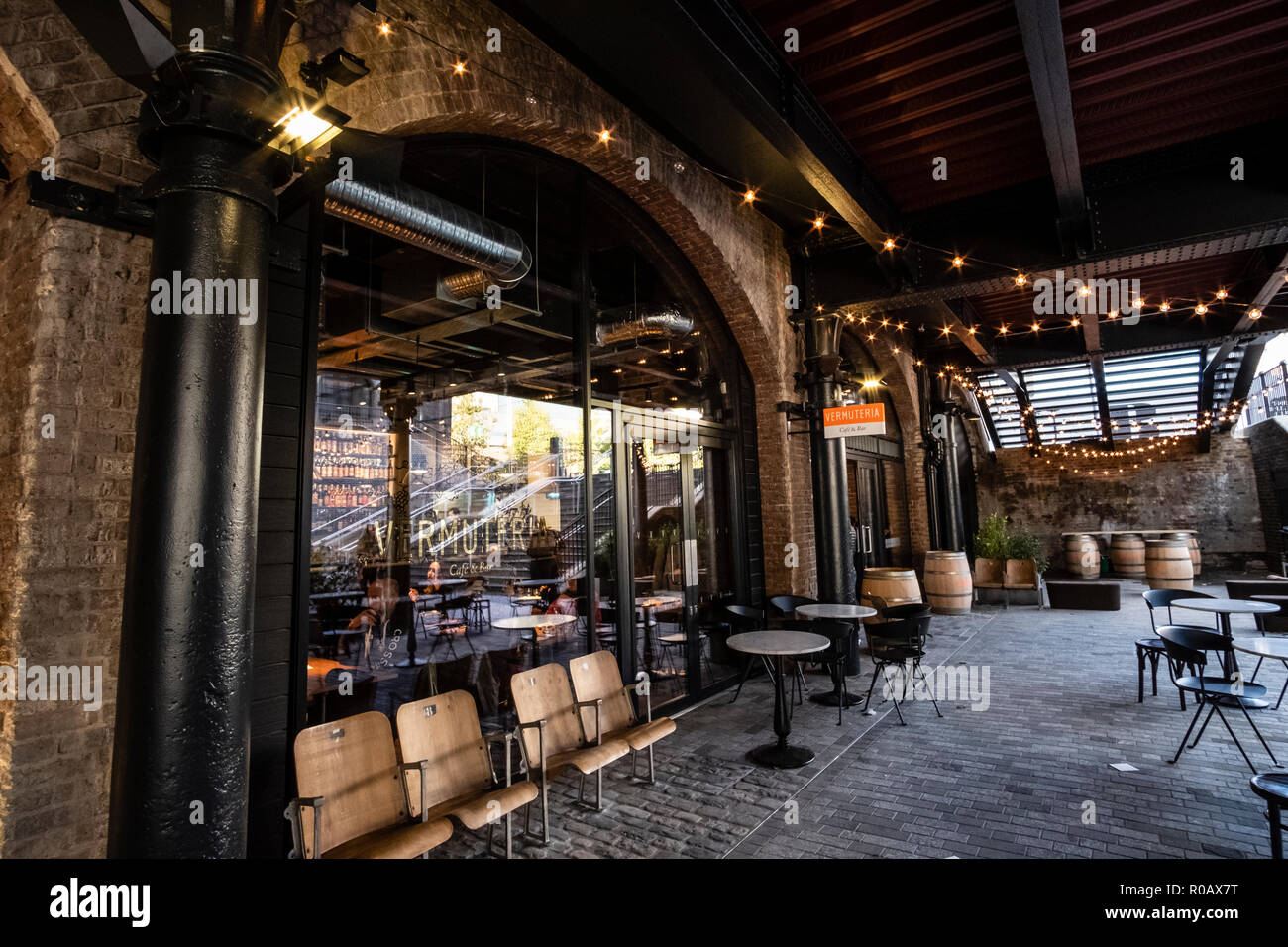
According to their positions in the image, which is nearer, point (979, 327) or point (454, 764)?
point (454, 764)

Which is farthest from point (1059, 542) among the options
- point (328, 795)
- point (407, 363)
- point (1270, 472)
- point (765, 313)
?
point (328, 795)

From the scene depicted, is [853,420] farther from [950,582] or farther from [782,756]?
[950,582]

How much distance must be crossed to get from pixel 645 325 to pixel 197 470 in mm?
3964

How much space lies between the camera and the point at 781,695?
425 cm

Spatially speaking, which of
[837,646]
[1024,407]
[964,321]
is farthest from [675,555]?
[1024,407]

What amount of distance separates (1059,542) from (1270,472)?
13.8 ft

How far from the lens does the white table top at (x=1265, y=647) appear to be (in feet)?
11.6

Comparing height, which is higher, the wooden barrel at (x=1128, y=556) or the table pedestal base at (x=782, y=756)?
the wooden barrel at (x=1128, y=556)

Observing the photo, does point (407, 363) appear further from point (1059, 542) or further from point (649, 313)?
point (1059, 542)

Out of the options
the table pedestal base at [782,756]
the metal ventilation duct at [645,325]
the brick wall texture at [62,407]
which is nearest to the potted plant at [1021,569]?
the table pedestal base at [782,756]

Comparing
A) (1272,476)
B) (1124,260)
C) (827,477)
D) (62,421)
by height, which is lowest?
(62,421)

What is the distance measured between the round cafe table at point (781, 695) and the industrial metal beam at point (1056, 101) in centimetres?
349

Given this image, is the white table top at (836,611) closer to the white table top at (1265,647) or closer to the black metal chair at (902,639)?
the black metal chair at (902,639)

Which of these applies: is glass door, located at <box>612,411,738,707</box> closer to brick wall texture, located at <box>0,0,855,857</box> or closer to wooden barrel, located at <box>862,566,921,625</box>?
wooden barrel, located at <box>862,566,921,625</box>
